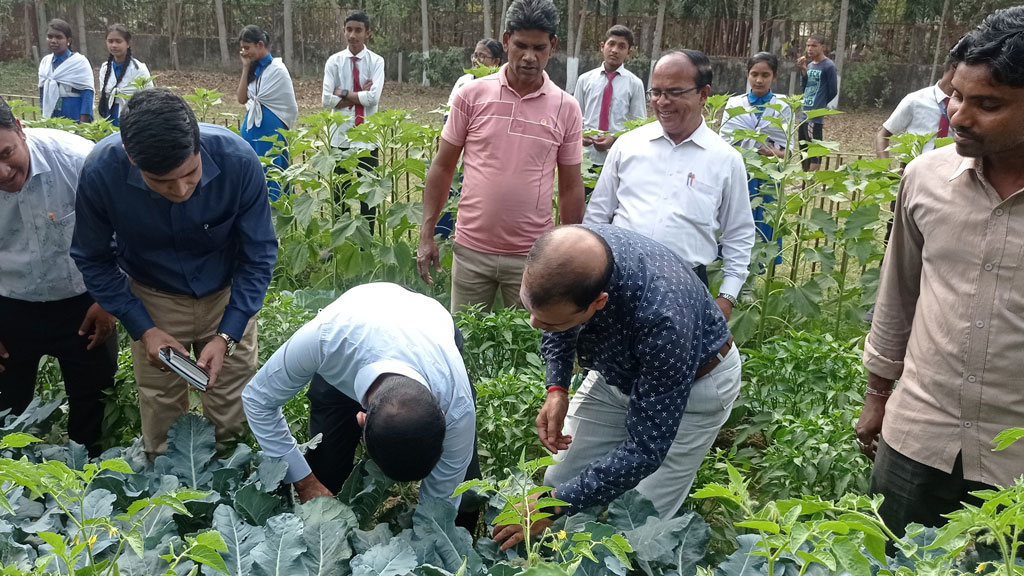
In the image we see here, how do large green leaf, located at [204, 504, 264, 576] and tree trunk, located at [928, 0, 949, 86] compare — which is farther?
tree trunk, located at [928, 0, 949, 86]

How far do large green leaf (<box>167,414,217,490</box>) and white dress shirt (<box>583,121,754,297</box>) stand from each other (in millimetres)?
1723

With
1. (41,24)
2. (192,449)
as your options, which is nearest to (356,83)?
(192,449)

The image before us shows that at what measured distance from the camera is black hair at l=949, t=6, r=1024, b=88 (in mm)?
1969

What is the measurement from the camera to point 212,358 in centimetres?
306

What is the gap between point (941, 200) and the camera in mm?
2209

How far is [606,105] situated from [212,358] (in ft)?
15.0

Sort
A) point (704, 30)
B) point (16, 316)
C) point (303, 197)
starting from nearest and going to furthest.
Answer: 1. point (16, 316)
2. point (303, 197)
3. point (704, 30)

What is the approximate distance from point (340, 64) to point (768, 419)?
17.4ft

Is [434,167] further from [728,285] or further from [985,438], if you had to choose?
[985,438]

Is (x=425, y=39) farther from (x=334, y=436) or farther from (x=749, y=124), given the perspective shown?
(x=334, y=436)

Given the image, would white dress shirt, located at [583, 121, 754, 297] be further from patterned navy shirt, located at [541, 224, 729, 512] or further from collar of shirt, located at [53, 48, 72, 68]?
collar of shirt, located at [53, 48, 72, 68]

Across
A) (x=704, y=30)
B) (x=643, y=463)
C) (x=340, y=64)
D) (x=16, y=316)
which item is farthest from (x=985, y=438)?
(x=704, y=30)

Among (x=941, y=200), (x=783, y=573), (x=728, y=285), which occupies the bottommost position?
(x=783, y=573)

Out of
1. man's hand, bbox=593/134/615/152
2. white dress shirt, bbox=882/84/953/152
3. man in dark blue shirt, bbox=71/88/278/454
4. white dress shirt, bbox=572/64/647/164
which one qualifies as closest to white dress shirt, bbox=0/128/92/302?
man in dark blue shirt, bbox=71/88/278/454
